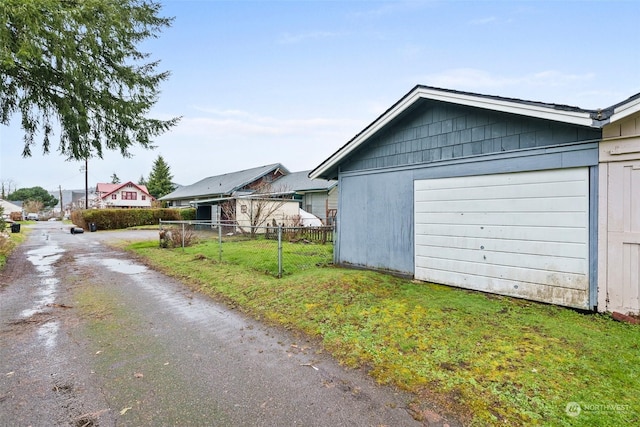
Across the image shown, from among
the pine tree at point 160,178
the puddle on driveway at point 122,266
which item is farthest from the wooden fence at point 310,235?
the pine tree at point 160,178

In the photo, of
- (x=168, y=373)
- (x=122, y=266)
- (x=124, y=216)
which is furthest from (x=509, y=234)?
(x=124, y=216)

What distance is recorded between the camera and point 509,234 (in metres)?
5.22

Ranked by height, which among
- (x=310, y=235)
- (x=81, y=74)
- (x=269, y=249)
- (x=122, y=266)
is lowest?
(x=122, y=266)

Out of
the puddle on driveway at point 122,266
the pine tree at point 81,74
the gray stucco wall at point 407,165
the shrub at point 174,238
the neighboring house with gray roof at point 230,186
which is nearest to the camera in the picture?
the gray stucco wall at point 407,165

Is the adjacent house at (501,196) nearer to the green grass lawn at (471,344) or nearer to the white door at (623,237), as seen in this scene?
the white door at (623,237)

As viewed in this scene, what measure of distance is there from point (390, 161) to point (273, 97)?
Answer: 37.4 ft

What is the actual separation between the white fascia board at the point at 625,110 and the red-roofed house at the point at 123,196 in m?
57.8

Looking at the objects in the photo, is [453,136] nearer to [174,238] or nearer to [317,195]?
[174,238]

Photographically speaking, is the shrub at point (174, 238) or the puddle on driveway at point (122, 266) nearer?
the puddle on driveway at point (122, 266)

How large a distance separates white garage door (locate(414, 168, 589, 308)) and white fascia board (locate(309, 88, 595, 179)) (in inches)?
32.3

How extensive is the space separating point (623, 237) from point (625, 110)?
5.40 feet

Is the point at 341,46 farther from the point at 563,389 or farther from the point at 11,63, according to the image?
the point at 563,389

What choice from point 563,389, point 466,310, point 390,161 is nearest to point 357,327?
point 466,310

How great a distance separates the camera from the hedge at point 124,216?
86.5 ft
